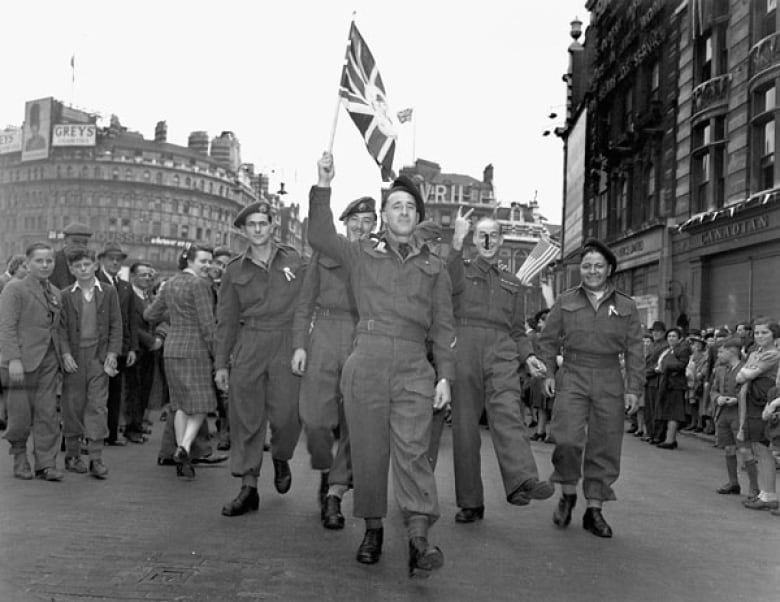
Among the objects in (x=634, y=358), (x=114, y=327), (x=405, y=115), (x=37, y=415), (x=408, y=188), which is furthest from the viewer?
(x=405, y=115)

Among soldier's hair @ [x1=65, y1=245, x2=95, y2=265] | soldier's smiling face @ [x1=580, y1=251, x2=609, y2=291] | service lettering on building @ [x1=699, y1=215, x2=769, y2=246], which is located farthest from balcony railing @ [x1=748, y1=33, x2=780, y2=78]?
soldier's hair @ [x1=65, y1=245, x2=95, y2=265]

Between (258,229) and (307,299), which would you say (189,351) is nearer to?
(258,229)

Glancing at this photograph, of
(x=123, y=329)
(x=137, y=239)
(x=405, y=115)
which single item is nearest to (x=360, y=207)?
(x=123, y=329)

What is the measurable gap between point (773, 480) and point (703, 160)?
55.5 feet

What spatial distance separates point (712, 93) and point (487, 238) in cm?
1788

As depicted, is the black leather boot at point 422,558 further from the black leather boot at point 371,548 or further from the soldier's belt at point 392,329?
the soldier's belt at point 392,329

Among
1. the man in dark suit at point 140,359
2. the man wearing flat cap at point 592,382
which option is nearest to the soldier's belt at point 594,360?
the man wearing flat cap at point 592,382

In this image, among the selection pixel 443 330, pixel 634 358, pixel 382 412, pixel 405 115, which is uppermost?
pixel 405 115

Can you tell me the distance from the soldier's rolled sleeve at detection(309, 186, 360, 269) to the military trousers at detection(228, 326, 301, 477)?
45.5 inches

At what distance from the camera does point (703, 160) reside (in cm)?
2359

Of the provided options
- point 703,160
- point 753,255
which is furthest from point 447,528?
point 703,160

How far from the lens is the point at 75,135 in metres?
106

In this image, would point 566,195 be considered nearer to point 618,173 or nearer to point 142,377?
point 618,173

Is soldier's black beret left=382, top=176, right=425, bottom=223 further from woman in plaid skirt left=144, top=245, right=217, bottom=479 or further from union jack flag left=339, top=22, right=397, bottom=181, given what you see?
woman in plaid skirt left=144, top=245, right=217, bottom=479
